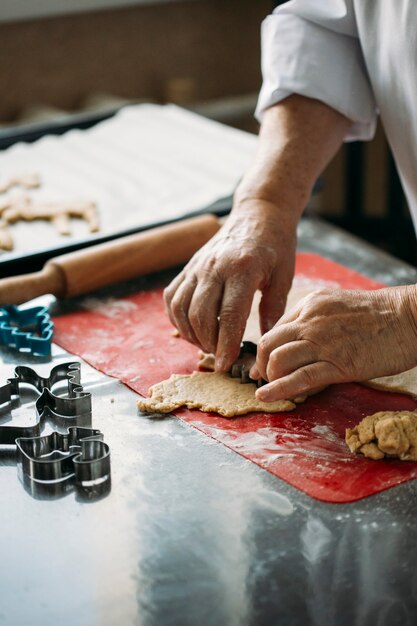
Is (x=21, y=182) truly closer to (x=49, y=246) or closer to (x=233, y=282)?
(x=49, y=246)

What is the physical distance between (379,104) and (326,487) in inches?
34.1

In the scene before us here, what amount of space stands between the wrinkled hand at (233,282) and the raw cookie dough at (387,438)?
11.8 inches

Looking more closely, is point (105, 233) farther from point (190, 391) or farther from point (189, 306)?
point (190, 391)

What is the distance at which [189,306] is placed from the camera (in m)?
1.54

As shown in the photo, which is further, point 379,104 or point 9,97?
point 9,97

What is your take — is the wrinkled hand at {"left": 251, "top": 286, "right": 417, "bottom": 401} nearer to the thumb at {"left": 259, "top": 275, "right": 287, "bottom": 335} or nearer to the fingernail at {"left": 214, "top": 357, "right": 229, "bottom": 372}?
the fingernail at {"left": 214, "top": 357, "right": 229, "bottom": 372}

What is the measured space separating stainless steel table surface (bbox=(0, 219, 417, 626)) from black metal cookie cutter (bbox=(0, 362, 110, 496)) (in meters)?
0.03

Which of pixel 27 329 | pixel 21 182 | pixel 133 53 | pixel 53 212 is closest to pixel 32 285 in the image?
pixel 27 329

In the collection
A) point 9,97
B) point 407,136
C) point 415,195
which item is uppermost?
point 407,136

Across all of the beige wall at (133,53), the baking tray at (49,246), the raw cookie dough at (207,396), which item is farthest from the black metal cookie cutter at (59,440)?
the beige wall at (133,53)

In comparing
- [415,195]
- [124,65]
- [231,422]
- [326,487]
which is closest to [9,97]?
[124,65]

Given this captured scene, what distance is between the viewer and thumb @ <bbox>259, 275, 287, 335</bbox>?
1.61 meters

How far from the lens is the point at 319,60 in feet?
5.84

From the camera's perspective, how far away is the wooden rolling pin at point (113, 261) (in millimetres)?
1774
